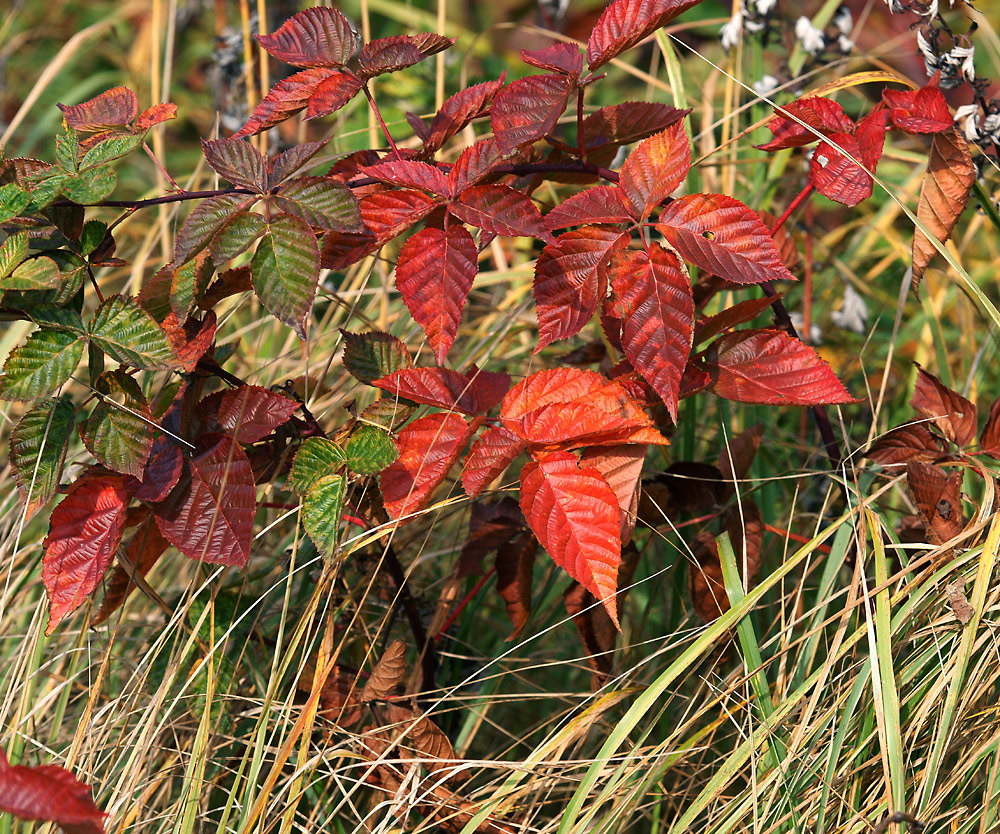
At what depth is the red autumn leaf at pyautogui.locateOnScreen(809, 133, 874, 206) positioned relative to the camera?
81 cm

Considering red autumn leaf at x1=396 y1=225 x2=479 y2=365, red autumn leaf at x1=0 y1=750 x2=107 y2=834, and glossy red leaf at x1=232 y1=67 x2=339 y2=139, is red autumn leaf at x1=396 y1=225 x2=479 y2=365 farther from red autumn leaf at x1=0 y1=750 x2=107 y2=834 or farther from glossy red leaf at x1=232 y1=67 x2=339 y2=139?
red autumn leaf at x1=0 y1=750 x2=107 y2=834

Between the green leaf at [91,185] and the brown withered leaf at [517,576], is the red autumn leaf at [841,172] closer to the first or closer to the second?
the brown withered leaf at [517,576]

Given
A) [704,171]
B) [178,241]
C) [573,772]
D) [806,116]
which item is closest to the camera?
[178,241]

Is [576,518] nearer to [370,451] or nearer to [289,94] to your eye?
[370,451]

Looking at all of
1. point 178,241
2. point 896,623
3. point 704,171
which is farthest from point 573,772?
point 704,171

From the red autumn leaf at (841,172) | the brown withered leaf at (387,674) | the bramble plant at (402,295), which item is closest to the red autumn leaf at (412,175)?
the bramble plant at (402,295)

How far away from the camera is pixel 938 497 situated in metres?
0.93

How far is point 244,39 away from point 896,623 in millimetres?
1507

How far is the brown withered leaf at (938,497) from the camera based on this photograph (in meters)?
0.93

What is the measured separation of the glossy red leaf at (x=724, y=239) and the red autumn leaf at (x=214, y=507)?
42cm

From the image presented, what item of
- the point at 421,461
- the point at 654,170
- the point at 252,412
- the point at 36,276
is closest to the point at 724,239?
the point at 654,170

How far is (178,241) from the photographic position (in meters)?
0.74

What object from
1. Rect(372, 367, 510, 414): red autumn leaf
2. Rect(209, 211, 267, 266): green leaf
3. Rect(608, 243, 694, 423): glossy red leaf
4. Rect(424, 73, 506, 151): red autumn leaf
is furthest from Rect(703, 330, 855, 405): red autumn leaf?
Rect(209, 211, 267, 266): green leaf

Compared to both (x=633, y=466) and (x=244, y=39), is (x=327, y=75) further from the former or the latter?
(x=244, y=39)
